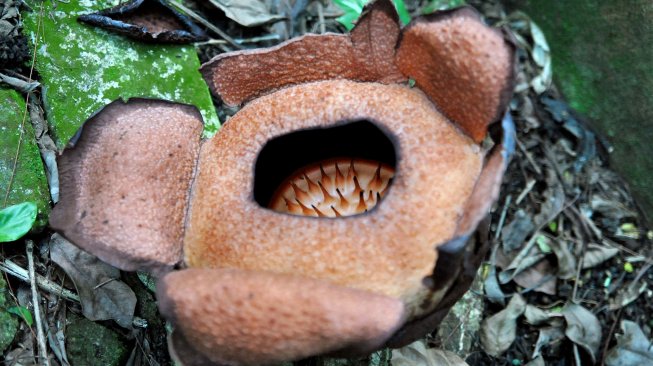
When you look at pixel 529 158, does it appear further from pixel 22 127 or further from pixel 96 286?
pixel 22 127

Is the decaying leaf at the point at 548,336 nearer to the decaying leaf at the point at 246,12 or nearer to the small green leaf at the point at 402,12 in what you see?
the small green leaf at the point at 402,12

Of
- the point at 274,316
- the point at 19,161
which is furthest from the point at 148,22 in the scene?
the point at 274,316

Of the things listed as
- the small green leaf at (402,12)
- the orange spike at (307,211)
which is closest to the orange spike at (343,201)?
the orange spike at (307,211)

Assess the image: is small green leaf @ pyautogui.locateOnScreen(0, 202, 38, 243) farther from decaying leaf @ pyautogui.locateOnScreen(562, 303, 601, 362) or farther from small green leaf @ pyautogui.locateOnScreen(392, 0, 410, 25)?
decaying leaf @ pyautogui.locateOnScreen(562, 303, 601, 362)

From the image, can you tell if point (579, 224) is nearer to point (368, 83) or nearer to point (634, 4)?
point (634, 4)

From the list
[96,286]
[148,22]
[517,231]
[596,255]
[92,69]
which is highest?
[148,22]

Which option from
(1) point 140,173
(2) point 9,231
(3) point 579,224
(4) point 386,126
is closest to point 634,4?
(3) point 579,224
